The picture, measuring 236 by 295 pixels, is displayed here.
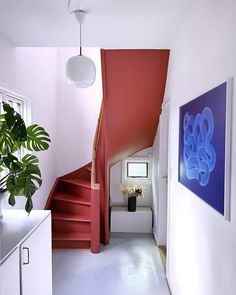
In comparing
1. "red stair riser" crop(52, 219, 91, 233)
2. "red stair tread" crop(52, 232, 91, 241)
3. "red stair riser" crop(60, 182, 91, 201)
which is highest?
"red stair riser" crop(60, 182, 91, 201)

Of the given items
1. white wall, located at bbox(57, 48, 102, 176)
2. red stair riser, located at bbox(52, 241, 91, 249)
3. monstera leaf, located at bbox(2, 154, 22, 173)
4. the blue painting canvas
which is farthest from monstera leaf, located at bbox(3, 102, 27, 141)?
white wall, located at bbox(57, 48, 102, 176)

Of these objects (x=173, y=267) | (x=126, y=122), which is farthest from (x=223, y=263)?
(x=126, y=122)

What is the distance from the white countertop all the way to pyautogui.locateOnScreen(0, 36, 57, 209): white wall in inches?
31.9

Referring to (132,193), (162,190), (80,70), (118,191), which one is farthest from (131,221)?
(80,70)

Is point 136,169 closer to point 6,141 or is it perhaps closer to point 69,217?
point 69,217

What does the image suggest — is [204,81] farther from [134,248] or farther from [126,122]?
[134,248]

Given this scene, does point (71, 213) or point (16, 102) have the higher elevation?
point (16, 102)

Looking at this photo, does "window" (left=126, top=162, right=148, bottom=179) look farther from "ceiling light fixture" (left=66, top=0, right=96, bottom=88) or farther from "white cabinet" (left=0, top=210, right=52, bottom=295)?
"ceiling light fixture" (left=66, top=0, right=96, bottom=88)

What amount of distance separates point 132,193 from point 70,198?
3.37 feet

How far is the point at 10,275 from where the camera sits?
1438mm

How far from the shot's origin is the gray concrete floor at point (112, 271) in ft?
9.00

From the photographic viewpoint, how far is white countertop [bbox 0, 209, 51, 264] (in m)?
1.47

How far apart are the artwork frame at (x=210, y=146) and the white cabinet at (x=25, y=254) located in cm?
110

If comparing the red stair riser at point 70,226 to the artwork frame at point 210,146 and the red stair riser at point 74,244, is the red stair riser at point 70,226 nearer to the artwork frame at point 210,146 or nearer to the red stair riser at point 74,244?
the red stair riser at point 74,244
